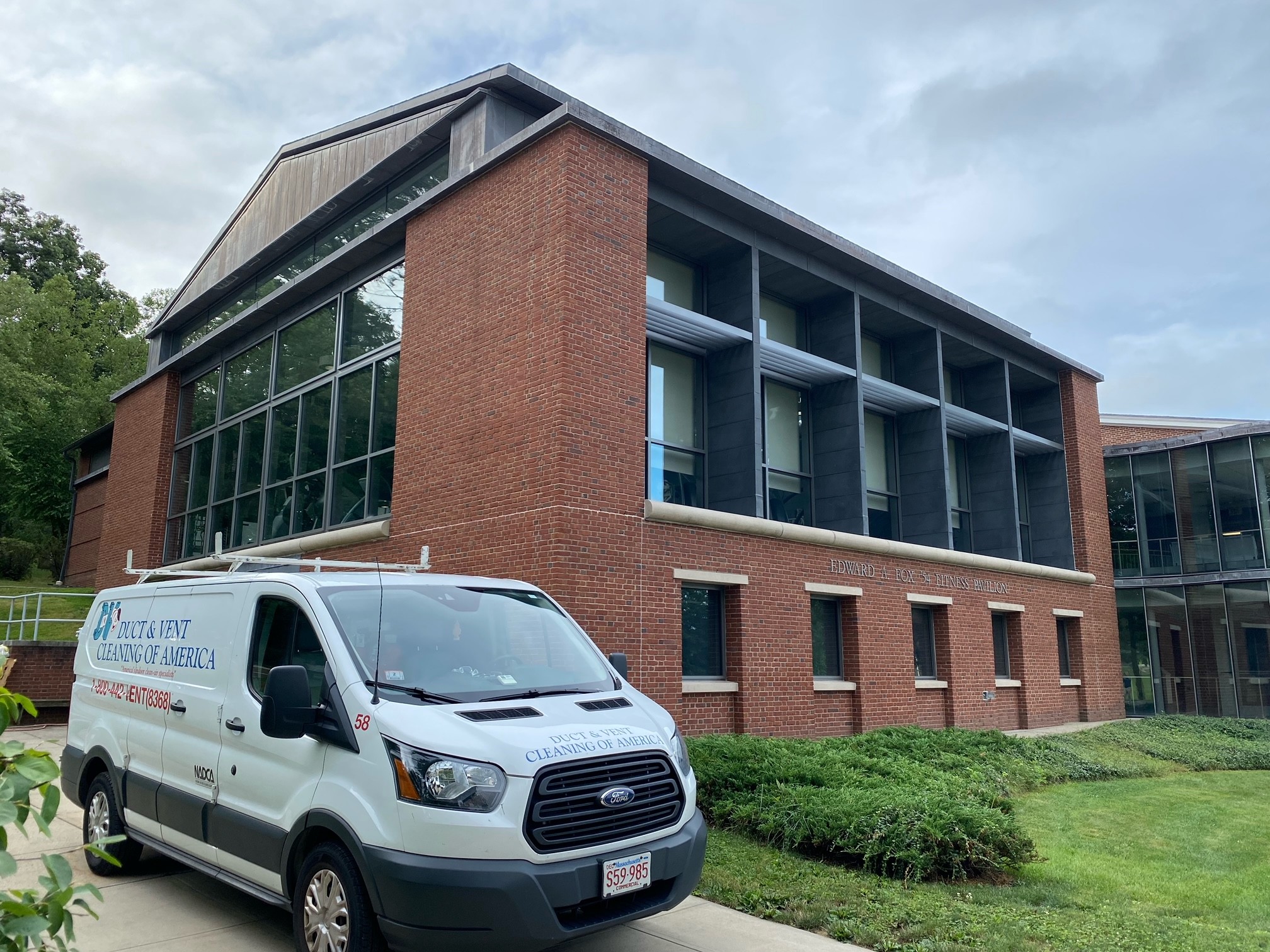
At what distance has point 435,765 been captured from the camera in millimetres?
4543

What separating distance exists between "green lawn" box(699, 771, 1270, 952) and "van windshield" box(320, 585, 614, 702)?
6.95 ft

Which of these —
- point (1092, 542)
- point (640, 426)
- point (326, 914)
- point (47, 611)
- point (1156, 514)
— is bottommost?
point (326, 914)

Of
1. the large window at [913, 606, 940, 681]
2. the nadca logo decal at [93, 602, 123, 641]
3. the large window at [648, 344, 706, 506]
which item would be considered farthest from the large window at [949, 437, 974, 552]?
the nadca logo decal at [93, 602, 123, 641]

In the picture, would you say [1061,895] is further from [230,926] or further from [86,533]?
[86,533]

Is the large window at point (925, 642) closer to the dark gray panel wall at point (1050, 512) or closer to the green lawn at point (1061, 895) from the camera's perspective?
the dark gray panel wall at point (1050, 512)

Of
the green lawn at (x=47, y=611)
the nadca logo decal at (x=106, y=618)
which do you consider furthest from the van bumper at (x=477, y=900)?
the green lawn at (x=47, y=611)

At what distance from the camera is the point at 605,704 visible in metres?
5.39

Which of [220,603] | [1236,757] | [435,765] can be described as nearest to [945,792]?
[435,765]

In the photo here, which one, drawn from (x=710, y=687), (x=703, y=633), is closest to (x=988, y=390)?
(x=703, y=633)

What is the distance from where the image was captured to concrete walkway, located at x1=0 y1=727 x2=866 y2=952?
5.51m

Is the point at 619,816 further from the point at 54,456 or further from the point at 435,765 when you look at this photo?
the point at 54,456

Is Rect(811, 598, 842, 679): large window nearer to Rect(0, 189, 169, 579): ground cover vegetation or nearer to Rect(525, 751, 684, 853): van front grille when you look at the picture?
Rect(525, 751, 684, 853): van front grille

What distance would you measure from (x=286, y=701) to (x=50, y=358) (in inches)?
1676

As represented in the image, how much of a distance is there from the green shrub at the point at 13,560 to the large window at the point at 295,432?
57.5 ft
